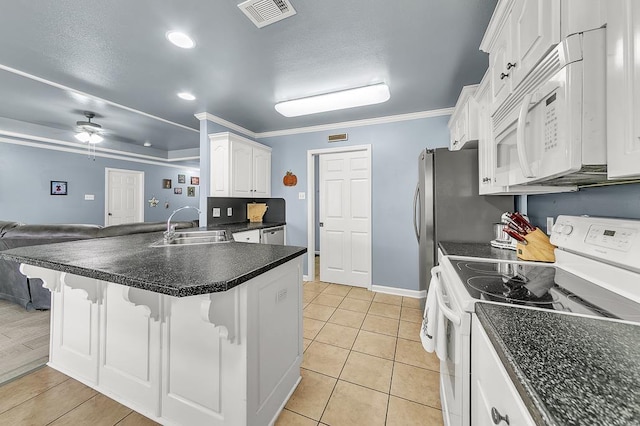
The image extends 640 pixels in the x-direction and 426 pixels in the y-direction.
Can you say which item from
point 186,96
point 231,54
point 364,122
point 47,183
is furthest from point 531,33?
point 47,183

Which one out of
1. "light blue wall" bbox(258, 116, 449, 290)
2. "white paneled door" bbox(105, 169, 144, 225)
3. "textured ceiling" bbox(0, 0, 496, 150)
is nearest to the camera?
"textured ceiling" bbox(0, 0, 496, 150)

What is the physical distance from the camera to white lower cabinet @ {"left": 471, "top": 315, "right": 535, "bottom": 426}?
53 cm

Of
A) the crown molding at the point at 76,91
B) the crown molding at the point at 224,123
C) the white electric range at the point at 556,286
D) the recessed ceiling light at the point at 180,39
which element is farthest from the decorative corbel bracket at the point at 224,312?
the crown molding at the point at 76,91

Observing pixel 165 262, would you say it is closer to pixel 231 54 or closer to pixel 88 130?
pixel 231 54

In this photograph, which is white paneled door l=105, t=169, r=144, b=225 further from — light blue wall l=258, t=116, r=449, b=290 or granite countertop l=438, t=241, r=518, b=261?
granite countertop l=438, t=241, r=518, b=261

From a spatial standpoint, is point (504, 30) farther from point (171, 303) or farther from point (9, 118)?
point (9, 118)

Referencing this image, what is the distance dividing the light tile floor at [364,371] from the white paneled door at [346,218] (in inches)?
33.5

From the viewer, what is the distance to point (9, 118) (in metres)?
3.91

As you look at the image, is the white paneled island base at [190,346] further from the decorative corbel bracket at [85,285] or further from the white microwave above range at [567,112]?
the white microwave above range at [567,112]

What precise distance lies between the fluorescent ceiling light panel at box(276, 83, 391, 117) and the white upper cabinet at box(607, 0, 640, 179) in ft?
6.19

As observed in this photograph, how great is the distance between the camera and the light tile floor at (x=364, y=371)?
147 centimetres

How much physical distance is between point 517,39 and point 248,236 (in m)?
3.10

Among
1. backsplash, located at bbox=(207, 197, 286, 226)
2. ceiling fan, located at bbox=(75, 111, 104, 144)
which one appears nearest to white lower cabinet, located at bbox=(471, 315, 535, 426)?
backsplash, located at bbox=(207, 197, 286, 226)

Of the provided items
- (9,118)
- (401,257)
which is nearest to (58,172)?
(9,118)
